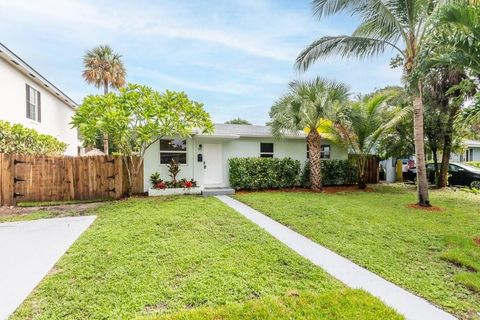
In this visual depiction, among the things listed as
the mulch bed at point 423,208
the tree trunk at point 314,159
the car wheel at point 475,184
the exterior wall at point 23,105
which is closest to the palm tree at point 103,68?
the exterior wall at point 23,105

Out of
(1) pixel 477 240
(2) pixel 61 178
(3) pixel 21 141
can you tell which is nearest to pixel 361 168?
(1) pixel 477 240

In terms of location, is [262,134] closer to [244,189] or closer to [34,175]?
[244,189]

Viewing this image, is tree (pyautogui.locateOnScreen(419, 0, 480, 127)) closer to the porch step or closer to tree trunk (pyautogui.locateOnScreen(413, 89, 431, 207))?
tree trunk (pyautogui.locateOnScreen(413, 89, 431, 207))

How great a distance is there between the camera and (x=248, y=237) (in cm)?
554

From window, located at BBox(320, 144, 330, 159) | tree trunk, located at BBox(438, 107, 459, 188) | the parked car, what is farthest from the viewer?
window, located at BBox(320, 144, 330, 159)

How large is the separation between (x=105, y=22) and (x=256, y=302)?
1180 centimetres

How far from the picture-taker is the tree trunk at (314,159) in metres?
12.1

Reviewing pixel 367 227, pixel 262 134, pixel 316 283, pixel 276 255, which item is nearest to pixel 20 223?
pixel 276 255

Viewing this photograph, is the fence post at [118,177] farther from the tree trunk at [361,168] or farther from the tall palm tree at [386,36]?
the tree trunk at [361,168]

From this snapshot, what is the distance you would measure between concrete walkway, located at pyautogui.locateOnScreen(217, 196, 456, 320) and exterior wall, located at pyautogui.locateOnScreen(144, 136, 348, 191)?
6.73m

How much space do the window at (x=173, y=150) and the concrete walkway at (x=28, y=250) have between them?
4.82m

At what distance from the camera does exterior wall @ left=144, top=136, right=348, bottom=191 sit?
11.7 metres

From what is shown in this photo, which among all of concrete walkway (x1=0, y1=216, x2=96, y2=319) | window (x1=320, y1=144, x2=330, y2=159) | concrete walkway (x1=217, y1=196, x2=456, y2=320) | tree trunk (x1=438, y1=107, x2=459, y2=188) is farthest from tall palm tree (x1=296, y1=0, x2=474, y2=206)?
concrete walkway (x1=0, y1=216, x2=96, y2=319)

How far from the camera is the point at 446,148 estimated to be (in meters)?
13.2
